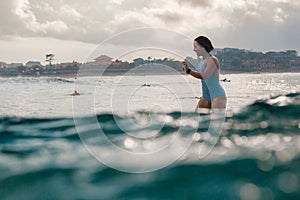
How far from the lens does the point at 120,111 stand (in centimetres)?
931

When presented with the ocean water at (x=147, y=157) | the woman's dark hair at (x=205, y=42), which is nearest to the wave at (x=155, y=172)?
the ocean water at (x=147, y=157)

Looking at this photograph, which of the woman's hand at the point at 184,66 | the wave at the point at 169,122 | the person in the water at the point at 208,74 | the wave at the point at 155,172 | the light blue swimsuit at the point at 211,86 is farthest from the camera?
the light blue swimsuit at the point at 211,86

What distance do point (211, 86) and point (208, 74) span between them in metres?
0.44

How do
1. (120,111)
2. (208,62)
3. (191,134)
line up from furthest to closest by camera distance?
(120,111)
(208,62)
(191,134)

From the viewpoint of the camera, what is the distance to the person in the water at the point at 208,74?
793 cm

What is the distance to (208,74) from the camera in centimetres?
795

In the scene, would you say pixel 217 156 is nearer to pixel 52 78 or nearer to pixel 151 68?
pixel 151 68

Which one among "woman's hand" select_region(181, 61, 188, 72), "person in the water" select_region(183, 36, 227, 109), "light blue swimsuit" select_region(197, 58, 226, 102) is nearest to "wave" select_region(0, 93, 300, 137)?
"person in the water" select_region(183, 36, 227, 109)

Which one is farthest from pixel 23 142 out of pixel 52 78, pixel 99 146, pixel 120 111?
pixel 52 78

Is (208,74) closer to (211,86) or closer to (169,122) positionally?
(211,86)

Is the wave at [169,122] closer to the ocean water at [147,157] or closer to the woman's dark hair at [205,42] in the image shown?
the ocean water at [147,157]

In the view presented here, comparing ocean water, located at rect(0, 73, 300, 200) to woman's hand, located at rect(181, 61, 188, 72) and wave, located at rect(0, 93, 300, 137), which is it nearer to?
wave, located at rect(0, 93, 300, 137)

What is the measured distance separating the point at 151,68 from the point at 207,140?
1.52 metres

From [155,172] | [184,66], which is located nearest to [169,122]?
[184,66]
